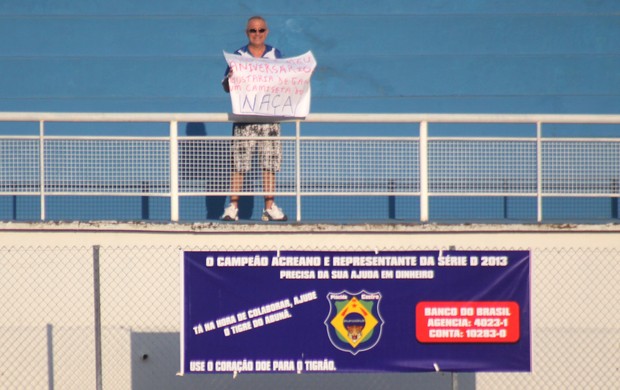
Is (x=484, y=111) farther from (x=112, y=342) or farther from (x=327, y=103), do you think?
(x=112, y=342)

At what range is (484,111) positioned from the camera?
46.6ft

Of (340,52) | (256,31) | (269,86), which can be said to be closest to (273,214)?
(269,86)

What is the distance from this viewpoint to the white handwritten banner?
11.9 m

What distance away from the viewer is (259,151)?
11977 millimetres

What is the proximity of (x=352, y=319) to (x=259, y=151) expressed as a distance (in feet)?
8.16

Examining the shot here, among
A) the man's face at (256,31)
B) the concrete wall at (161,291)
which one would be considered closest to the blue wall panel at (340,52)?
the man's face at (256,31)

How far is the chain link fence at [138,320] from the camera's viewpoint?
1171cm

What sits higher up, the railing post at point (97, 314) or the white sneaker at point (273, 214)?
the white sneaker at point (273, 214)

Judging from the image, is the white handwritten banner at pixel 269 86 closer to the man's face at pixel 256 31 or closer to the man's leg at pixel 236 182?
the man's face at pixel 256 31

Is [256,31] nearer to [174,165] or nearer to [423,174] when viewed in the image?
[174,165]

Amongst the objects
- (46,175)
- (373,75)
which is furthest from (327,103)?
(46,175)

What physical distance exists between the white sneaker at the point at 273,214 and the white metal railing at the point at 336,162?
28 cm

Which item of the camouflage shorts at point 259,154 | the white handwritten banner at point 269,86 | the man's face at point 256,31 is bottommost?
the camouflage shorts at point 259,154

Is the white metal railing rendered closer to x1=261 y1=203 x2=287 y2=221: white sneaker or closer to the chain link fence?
x1=261 y1=203 x2=287 y2=221: white sneaker
